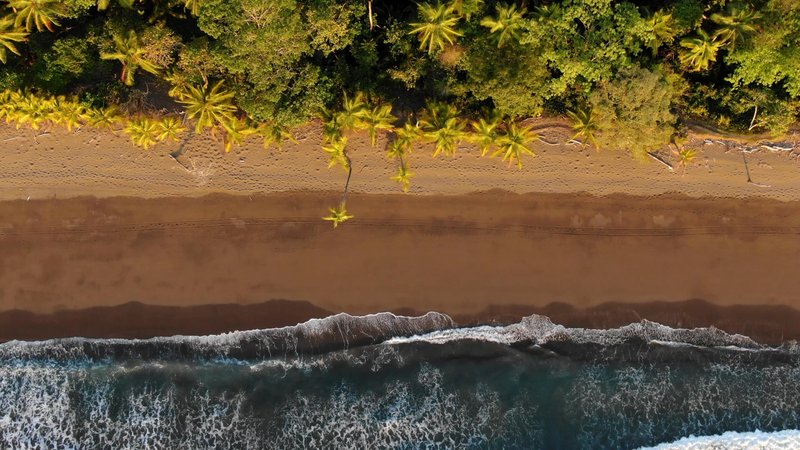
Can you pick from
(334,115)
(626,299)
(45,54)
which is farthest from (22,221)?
(626,299)

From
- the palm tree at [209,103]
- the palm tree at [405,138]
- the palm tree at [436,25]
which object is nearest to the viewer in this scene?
the palm tree at [436,25]

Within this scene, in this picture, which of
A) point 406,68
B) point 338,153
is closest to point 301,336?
point 338,153

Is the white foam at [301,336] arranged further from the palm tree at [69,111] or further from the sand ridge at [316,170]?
the palm tree at [69,111]

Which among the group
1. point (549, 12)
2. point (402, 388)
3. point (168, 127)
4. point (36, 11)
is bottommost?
point (402, 388)

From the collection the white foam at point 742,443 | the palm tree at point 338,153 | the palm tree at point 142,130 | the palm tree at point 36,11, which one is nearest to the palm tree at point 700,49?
the palm tree at point 338,153

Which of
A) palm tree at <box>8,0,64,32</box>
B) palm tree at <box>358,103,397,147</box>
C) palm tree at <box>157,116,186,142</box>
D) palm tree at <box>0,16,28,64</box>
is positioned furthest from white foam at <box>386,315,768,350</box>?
palm tree at <box>0,16,28,64</box>

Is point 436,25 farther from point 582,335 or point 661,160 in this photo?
point 582,335
